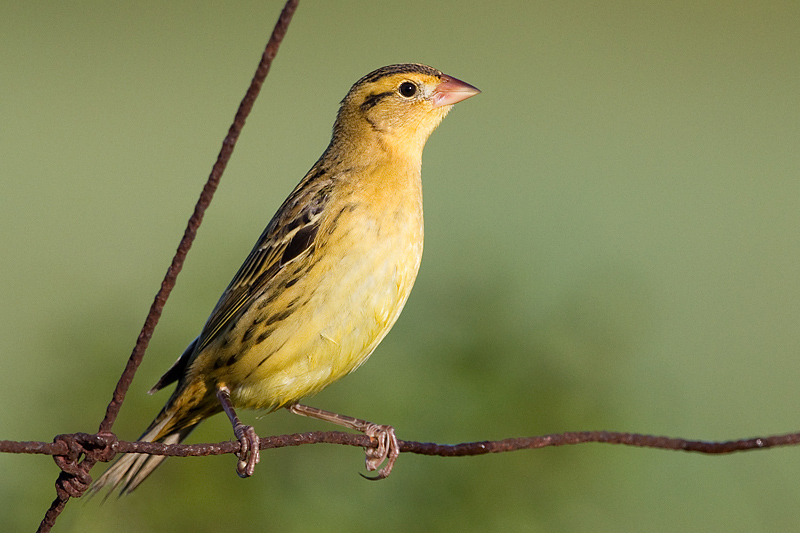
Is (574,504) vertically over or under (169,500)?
under

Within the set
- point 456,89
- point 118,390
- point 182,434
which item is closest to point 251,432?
point 182,434

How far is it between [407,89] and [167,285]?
206 centimetres

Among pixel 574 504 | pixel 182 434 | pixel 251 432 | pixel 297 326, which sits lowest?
pixel 574 504

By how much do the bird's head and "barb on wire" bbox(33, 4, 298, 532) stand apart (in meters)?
1.78

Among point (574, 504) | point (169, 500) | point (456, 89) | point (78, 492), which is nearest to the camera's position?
point (78, 492)

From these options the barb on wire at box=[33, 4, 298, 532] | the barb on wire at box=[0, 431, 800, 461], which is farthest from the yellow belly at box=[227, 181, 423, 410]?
the barb on wire at box=[33, 4, 298, 532]

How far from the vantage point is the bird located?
2.82 meters

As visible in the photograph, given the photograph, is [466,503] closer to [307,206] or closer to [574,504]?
[574,504]

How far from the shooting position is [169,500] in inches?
159

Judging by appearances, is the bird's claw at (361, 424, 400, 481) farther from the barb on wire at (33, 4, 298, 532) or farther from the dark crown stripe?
the dark crown stripe

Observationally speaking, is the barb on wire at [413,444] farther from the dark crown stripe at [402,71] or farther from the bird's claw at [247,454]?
the dark crown stripe at [402,71]

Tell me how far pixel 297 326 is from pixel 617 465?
9.49 feet

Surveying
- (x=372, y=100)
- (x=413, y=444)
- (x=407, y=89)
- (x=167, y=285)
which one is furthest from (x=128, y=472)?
(x=407, y=89)

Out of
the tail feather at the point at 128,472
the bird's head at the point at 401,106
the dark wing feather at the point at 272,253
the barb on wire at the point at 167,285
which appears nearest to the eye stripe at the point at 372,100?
the bird's head at the point at 401,106
